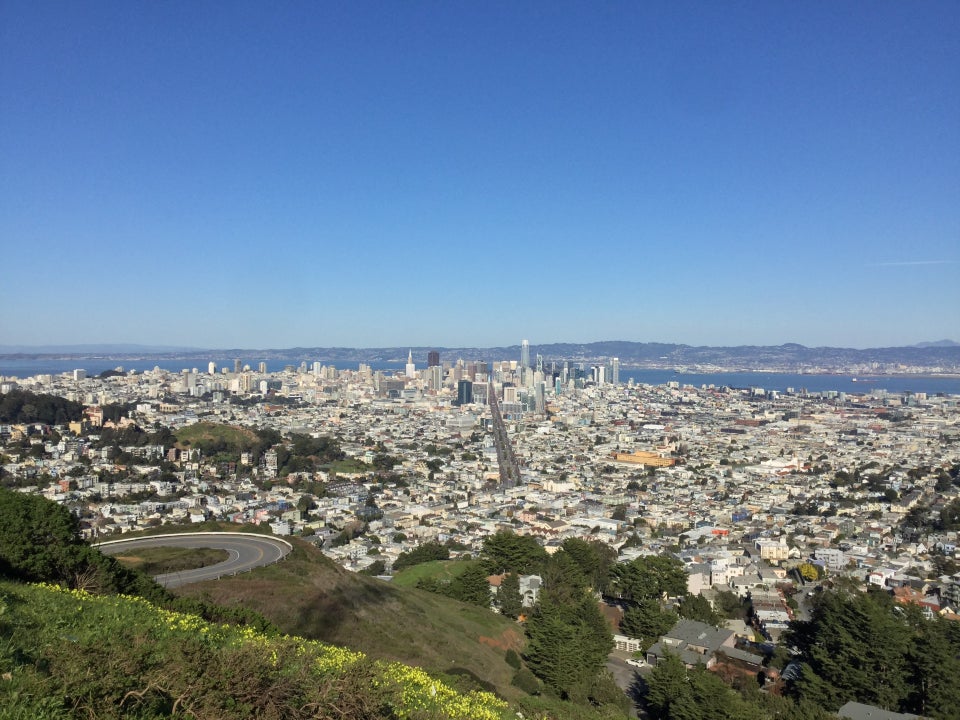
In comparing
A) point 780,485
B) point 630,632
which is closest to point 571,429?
point 780,485

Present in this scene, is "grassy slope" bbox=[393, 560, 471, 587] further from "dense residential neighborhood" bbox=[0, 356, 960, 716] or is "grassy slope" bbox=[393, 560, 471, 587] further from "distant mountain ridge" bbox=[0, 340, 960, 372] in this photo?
"distant mountain ridge" bbox=[0, 340, 960, 372]

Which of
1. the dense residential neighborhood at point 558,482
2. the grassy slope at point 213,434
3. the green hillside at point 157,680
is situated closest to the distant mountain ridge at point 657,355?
the dense residential neighborhood at point 558,482

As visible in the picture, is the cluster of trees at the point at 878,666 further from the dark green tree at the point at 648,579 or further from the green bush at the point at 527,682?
the dark green tree at the point at 648,579

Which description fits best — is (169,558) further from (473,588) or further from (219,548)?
(473,588)

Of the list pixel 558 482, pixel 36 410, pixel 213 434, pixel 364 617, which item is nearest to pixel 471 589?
pixel 364 617

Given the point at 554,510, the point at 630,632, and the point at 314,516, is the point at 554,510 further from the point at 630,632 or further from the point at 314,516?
the point at 630,632

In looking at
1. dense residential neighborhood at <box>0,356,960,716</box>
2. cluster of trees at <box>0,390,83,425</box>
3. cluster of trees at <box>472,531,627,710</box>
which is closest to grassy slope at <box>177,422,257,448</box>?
dense residential neighborhood at <box>0,356,960,716</box>
